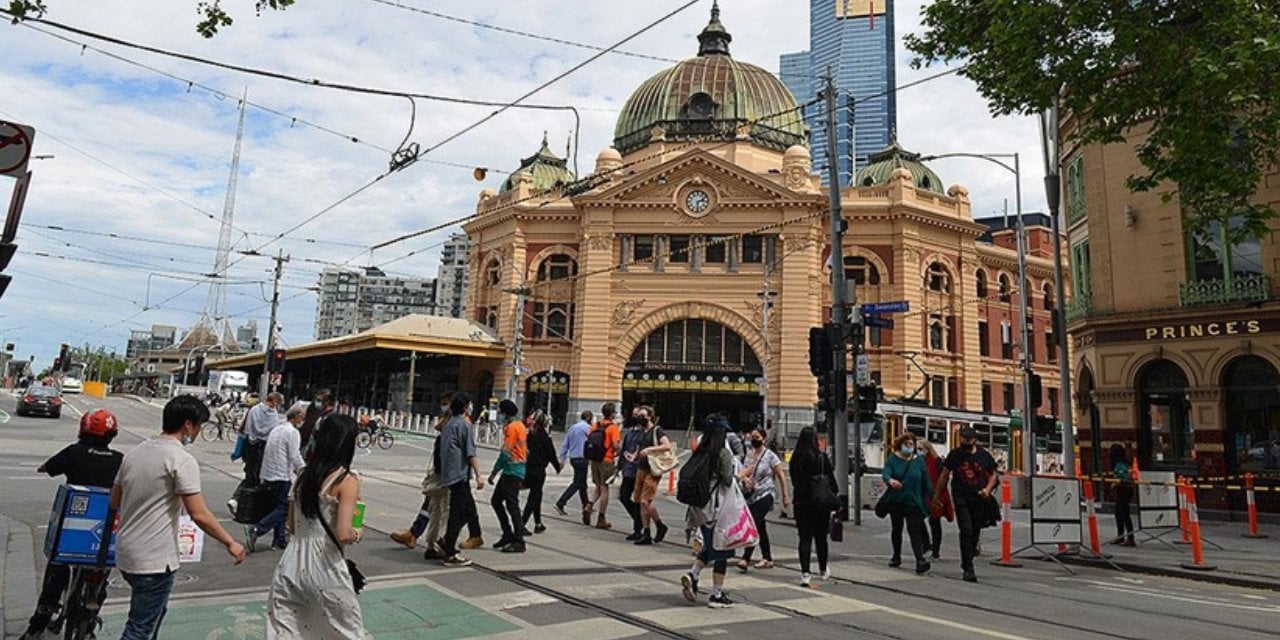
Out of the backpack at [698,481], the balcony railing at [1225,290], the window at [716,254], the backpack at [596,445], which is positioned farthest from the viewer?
the window at [716,254]

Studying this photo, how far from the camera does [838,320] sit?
16.9 meters

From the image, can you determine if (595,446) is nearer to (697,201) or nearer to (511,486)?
(511,486)

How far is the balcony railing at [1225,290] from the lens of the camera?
18.3 m

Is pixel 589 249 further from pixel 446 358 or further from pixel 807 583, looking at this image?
pixel 807 583

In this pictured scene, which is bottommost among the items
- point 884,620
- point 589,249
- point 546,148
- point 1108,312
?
point 884,620

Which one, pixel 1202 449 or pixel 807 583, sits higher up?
pixel 1202 449

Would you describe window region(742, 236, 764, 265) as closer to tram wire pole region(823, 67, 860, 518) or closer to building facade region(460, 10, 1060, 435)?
building facade region(460, 10, 1060, 435)

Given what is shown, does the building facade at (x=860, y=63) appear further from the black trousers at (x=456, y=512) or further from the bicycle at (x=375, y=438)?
the black trousers at (x=456, y=512)

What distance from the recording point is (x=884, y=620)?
750 cm

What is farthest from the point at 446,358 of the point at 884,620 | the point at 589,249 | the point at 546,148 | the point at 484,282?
the point at 884,620

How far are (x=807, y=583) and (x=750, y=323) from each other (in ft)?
125

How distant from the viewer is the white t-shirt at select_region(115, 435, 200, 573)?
4625 millimetres

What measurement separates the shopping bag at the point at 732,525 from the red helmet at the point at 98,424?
4.92 meters

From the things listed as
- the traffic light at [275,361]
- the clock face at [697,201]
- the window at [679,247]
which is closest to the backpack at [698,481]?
the traffic light at [275,361]
